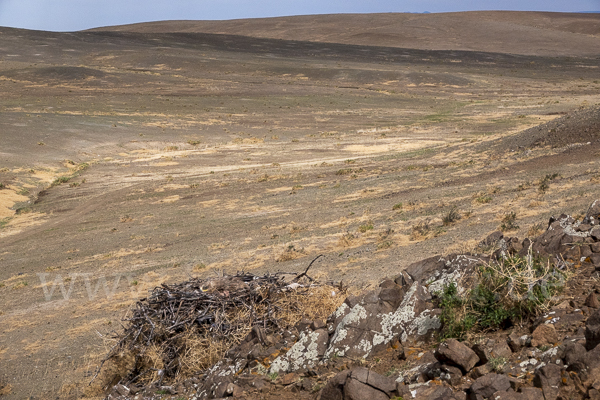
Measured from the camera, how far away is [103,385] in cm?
800

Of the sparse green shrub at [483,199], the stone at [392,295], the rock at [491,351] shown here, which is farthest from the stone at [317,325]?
the sparse green shrub at [483,199]

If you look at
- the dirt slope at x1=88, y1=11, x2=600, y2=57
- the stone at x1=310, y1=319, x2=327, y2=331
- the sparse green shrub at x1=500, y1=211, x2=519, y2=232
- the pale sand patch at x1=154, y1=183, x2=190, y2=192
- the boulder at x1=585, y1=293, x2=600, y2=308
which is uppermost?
the dirt slope at x1=88, y1=11, x2=600, y2=57

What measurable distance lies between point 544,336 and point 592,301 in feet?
1.81

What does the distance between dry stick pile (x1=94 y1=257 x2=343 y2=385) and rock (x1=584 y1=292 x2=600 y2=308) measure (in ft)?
11.3

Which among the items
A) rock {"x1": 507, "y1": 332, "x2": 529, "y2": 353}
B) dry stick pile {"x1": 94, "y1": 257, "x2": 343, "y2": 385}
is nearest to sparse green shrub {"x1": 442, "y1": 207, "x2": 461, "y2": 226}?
dry stick pile {"x1": 94, "y1": 257, "x2": 343, "y2": 385}

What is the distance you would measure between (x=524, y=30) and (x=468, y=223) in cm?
12096

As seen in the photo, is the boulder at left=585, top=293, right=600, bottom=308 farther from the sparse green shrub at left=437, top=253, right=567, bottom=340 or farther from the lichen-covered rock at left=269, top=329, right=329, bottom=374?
the lichen-covered rock at left=269, top=329, right=329, bottom=374

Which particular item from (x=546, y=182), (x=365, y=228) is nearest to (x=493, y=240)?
(x=365, y=228)

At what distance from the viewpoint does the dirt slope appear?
109688 millimetres

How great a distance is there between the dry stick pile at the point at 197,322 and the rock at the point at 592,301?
345 cm

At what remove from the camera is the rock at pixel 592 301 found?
167 inches

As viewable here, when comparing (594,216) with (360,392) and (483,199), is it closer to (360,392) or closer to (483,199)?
(360,392)

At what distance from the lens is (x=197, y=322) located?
7.26 m

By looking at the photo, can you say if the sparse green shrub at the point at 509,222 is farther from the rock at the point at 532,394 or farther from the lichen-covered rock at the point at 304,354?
the rock at the point at 532,394
